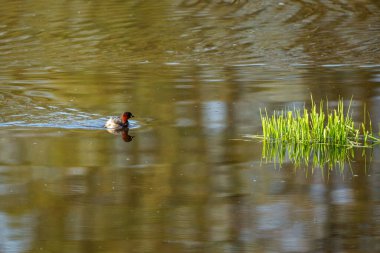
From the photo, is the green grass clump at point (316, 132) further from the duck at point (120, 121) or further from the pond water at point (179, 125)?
the duck at point (120, 121)

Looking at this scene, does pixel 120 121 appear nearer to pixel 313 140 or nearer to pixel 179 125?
pixel 179 125

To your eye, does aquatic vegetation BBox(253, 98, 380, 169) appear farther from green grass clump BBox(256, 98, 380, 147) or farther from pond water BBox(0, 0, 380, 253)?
pond water BBox(0, 0, 380, 253)

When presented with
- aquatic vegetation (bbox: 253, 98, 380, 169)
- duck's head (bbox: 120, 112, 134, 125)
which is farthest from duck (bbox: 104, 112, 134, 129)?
aquatic vegetation (bbox: 253, 98, 380, 169)

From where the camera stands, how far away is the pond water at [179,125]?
8.53m

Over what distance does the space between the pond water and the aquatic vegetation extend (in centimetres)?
24

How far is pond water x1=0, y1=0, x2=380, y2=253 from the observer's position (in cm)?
853

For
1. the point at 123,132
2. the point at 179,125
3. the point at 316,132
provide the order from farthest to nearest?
the point at 179,125 < the point at 123,132 < the point at 316,132

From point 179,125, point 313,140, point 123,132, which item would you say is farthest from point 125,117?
point 313,140

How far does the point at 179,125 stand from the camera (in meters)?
13.2

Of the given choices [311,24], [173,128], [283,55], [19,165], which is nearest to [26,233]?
[19,165]

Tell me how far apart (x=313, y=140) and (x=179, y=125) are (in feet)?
6.99

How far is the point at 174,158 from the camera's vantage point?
11273 millimetres

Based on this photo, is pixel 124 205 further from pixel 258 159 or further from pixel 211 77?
pixel 211 77

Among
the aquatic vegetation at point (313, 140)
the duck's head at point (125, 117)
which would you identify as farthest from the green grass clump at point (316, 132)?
the duck's head at point (125, 117)
